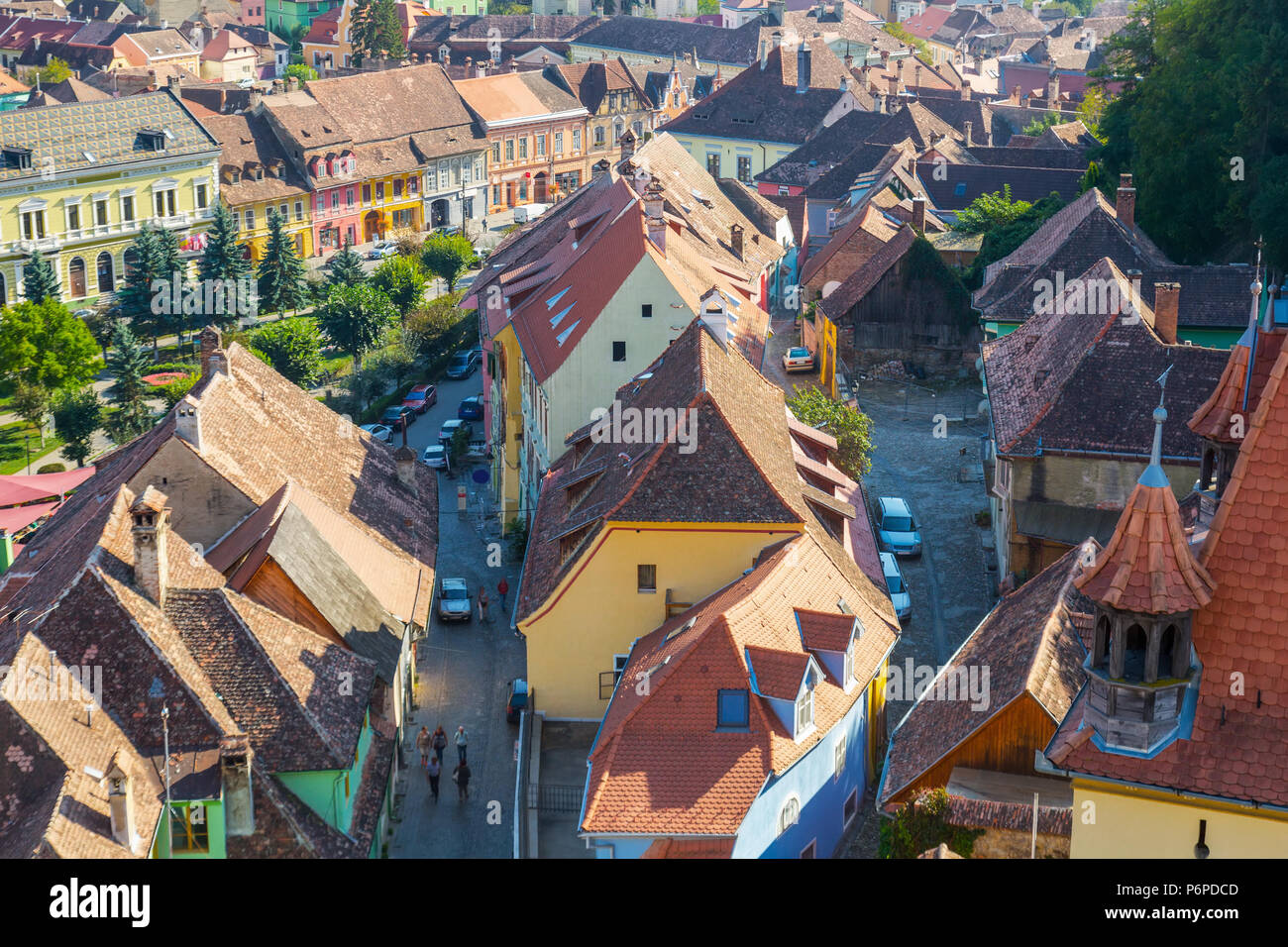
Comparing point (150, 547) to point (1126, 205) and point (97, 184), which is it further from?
point (97, 184)

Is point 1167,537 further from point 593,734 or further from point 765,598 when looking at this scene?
point 593,734

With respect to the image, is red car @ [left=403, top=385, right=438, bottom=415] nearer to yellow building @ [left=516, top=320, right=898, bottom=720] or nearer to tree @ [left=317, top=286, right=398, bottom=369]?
tree @ [left=317, top=286, right=398, bottom=369]

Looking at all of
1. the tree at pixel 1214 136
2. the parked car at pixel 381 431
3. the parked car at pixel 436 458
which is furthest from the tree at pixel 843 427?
the parked car at pixel 381 431

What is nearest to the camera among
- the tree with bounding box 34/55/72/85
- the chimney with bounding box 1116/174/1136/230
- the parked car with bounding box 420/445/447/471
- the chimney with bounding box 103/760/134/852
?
the chimney with bounding box 103/760/134/852

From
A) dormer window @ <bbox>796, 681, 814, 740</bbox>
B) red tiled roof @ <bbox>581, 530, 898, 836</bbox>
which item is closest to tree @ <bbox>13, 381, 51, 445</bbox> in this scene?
red tiled roof @ <bbox>581, 530, 898, 836</bbox>

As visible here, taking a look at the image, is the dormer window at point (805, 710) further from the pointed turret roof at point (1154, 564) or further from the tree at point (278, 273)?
the tree at point (278, 273)

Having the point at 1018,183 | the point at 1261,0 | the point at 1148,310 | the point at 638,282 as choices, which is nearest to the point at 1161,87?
the point at 1261,0

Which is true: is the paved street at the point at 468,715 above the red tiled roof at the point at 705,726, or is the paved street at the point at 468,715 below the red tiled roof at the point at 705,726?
below
